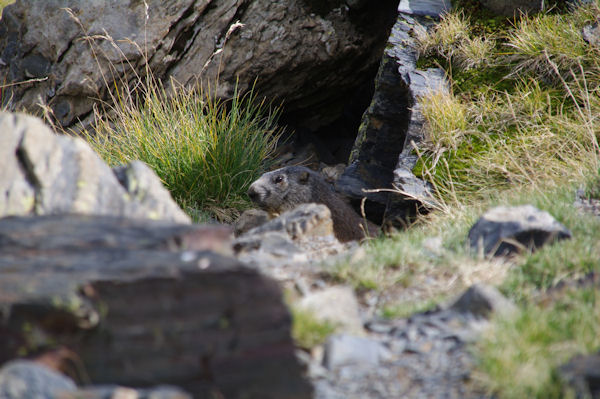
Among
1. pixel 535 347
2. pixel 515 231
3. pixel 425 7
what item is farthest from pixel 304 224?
pixel 425 7

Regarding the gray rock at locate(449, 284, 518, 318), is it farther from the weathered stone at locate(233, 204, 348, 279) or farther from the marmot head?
the marmot head

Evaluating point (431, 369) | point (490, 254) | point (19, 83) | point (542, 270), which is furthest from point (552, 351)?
point (19, 83)

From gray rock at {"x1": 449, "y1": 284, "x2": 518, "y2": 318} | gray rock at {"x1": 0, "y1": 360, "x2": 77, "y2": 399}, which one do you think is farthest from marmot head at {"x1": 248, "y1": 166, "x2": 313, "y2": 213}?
gray rock at {"x1": 0, "y1": 360, "x2": 77, "y2": 399}

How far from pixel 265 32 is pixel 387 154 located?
10.4 ft

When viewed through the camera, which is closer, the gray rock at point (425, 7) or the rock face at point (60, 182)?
the rock face at point (60, 182)

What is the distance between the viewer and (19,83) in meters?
8.08

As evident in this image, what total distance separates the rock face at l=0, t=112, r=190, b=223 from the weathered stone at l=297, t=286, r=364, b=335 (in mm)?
1002

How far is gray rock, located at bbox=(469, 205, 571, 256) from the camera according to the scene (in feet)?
11.5

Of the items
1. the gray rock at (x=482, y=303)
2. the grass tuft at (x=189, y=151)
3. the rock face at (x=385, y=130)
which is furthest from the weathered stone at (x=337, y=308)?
the grass tuft at (x=189, y=151)

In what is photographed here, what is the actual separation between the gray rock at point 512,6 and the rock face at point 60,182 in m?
5.92

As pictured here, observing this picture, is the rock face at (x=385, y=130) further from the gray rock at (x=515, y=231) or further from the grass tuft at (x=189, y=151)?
the gray rock at (x=515, y=231)

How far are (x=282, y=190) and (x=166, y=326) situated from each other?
5.14m

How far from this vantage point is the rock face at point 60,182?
3.04 metres

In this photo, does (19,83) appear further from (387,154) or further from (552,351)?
(552,351)
